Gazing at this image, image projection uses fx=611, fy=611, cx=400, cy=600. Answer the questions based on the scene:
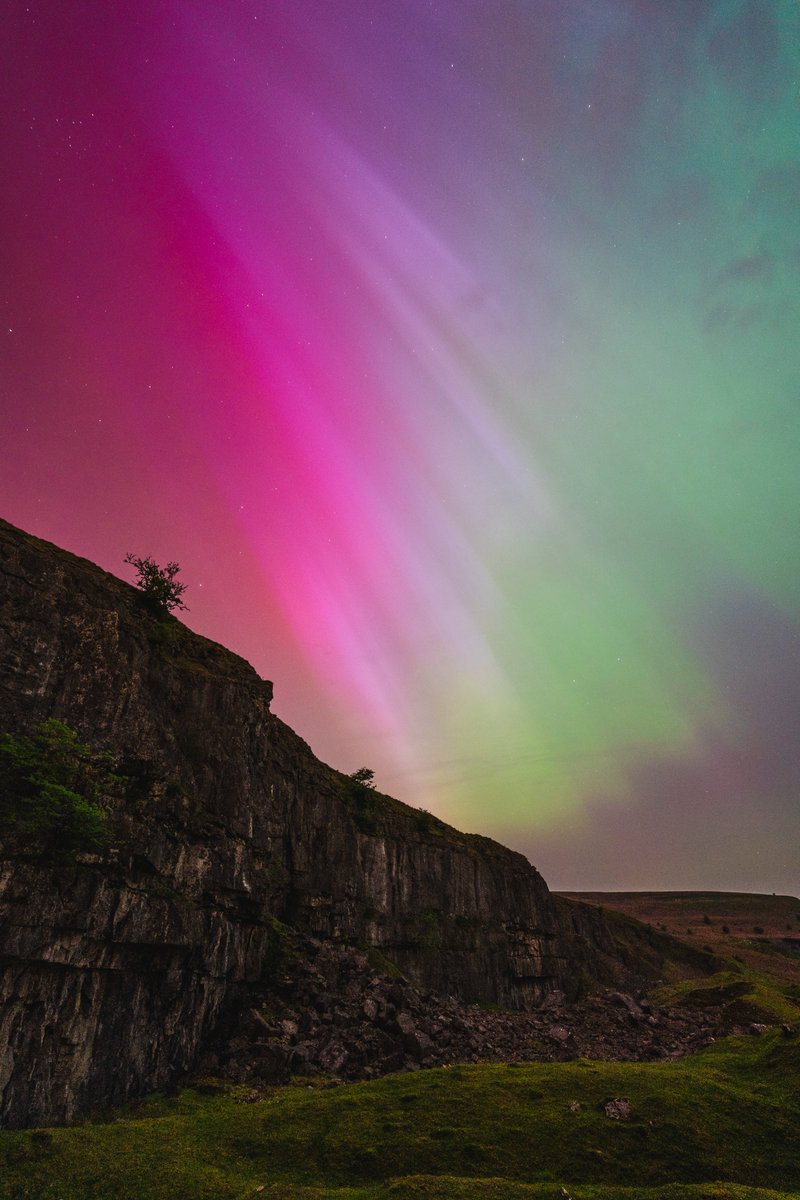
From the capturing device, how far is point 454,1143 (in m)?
26.2

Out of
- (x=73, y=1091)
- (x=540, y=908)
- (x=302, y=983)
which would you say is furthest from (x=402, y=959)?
(x=73, y=1091)

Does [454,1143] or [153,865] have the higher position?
[153,865]

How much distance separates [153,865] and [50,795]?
9747 millimetres

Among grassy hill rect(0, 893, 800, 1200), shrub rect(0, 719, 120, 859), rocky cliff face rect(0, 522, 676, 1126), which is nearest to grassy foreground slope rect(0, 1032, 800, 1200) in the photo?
grassy hill rect(0, 893, 800, 1200)

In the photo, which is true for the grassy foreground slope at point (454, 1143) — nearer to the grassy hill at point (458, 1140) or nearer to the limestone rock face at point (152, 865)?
the grassy hill at point (458, 1140)

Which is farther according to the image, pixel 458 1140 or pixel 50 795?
pixel 50 795

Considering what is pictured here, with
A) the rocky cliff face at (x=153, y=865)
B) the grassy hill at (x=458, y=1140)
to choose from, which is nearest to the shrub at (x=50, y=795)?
the rocky cliff face at (x=153, y=865)

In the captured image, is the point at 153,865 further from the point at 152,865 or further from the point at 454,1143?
the point at 454,1143

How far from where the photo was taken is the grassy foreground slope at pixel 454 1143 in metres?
21.8

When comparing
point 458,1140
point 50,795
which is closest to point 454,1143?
point 458,1140

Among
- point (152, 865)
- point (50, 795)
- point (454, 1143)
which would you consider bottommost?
point (454, 1143)

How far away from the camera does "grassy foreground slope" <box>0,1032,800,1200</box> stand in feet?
71.6

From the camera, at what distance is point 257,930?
50.6 metres

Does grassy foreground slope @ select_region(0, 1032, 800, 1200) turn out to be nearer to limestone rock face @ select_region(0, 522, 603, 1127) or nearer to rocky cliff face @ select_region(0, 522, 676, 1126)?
limestone rock face @ select_region(0, 522, 603, 1127)
